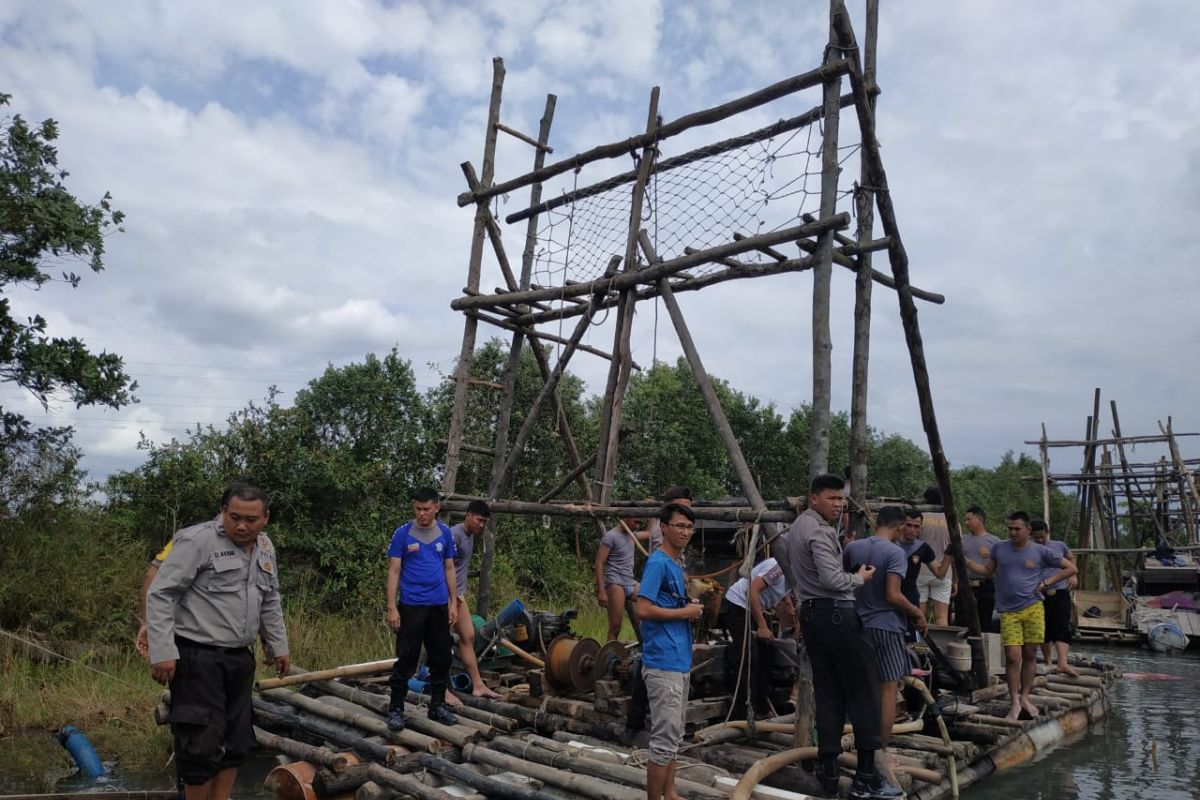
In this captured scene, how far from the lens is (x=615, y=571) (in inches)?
326

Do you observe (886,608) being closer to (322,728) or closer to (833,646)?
(833,646)

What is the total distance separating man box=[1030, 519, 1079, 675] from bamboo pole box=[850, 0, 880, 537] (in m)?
2.39

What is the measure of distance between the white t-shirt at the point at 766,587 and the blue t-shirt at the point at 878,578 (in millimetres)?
819

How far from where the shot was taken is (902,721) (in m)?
7.01

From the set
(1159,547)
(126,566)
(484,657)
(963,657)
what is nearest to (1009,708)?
(963,657)

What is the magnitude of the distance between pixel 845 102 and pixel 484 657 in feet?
19.4

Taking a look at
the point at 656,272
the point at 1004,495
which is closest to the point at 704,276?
the point at 656,272

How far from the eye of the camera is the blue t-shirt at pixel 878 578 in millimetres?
5906

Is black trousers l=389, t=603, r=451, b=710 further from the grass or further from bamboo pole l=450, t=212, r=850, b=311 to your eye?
bamboo pole l=450, t=212, r=850, b=311

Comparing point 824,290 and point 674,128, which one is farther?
point 674,128

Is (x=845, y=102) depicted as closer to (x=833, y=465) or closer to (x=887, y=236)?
(x=887, y=236)

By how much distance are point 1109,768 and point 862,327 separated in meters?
4.09

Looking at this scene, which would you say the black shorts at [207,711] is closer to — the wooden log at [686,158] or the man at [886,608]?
the man at [886,608]

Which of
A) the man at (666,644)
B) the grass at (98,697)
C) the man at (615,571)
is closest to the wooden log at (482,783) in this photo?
the man at (666,644)
